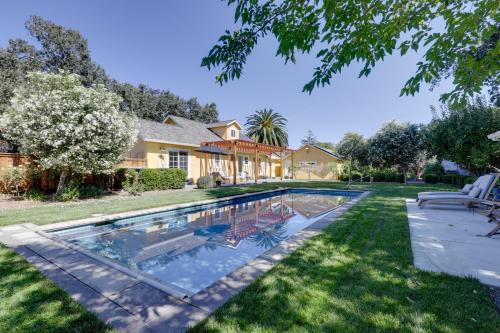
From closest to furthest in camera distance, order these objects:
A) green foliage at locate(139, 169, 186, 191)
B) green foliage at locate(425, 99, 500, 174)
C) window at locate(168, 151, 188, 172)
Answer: green foliage at locate(425, 99, 500, 174)
green foliage at locate(139, 169, 186, 191)
window at locate(168, 151, 188, 172)

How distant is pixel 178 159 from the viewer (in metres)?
18.5

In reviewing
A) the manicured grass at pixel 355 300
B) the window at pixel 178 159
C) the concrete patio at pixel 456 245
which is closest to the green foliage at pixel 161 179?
the window at pixel 178 159

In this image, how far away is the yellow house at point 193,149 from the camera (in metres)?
16.6

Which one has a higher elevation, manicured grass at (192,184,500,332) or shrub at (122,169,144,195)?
shrub at (122,169,144,195)

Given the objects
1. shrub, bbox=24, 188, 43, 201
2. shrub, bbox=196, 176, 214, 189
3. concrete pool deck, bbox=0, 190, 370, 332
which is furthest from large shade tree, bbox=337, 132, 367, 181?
shrub, bbox=24, 188, 43, 201

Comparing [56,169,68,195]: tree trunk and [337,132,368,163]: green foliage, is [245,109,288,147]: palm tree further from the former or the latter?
[56,169,68,195]: tree trunk

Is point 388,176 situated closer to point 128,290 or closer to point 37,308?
point 128,290

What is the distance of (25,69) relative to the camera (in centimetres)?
2052

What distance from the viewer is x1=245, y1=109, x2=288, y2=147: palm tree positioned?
37.6 metres

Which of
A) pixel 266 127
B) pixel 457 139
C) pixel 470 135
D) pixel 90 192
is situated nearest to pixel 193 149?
pixel 90 192

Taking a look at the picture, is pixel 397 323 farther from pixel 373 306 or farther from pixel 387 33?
pixel 387 33

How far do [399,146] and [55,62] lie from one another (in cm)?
3644

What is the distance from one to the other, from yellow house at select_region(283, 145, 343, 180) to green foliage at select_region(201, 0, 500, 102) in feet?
82.7

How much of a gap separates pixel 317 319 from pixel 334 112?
99.3 feet
